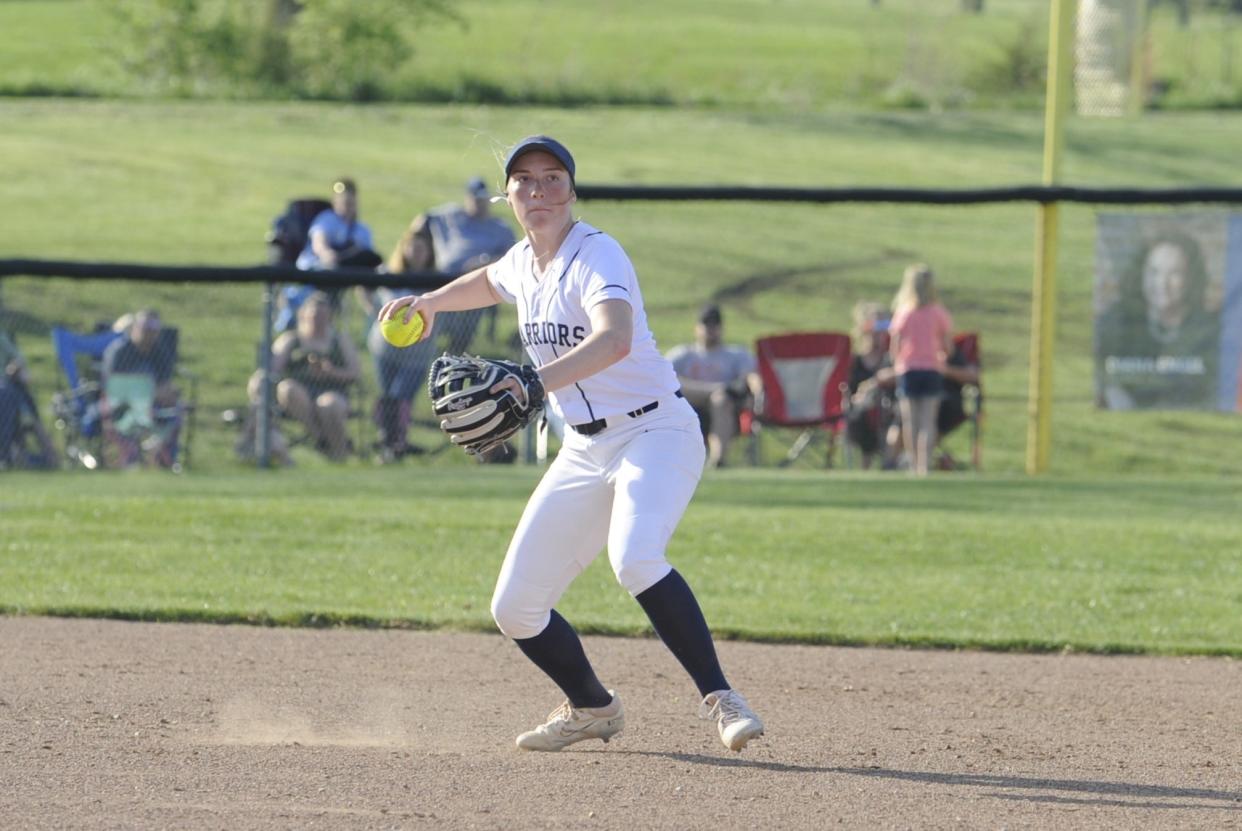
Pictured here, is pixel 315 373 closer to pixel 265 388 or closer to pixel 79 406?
pixel 265 388

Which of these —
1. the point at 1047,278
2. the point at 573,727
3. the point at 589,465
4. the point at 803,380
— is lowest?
the point at 803,380

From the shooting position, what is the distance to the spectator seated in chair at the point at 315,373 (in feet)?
41.1

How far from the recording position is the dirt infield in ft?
15.4

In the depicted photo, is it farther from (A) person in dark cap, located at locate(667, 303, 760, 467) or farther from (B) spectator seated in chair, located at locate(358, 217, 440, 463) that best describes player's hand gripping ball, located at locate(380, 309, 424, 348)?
(A) person in dark cap, located at locate(667, 303, 760, 467)

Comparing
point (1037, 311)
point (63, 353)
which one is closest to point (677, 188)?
point (1037, 311)

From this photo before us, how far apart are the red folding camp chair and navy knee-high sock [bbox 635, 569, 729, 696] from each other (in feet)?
27.9

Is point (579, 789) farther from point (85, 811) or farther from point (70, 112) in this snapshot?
point (70, 112)

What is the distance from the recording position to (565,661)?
535cm

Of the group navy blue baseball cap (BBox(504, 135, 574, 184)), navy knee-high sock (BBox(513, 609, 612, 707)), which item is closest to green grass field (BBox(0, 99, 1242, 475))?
navy knee-high sock (BBox(513, 609, 612, 707))

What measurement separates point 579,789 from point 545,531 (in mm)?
760

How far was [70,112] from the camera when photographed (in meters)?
32.4

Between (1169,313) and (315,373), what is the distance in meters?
6.17

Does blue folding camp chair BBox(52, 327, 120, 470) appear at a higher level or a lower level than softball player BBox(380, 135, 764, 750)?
lower

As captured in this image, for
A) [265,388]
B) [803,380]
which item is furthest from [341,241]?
[803,380]
